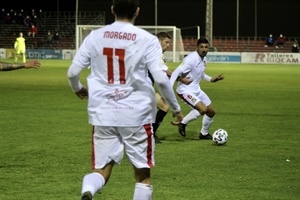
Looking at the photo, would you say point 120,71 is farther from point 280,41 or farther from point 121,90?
point 280,41

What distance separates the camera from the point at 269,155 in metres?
11.2

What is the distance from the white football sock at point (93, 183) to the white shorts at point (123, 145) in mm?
138

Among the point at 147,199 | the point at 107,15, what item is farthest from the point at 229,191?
the point at 107,15

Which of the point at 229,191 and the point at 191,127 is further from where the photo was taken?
the point at 191,127

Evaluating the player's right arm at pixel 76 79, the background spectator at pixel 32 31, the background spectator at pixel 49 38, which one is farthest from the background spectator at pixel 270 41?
the player's right arm at pixel 76 79

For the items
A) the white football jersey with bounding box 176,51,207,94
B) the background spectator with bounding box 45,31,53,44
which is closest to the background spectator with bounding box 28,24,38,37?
the background spectator with bounding box 45,31,53,44

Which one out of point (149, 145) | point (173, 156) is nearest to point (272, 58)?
point (173, 156)

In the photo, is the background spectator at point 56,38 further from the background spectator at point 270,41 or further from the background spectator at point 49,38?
the background spectator at point 270,41

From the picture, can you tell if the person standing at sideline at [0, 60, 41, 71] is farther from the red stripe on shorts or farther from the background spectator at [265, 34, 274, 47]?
the background spectator at [265, 34, 274, 47]

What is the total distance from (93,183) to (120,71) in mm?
971

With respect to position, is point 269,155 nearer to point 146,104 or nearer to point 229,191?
point 229,191

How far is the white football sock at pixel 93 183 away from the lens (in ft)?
19.2

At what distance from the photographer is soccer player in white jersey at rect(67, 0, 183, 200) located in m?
5.94

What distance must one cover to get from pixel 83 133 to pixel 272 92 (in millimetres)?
12653
